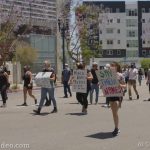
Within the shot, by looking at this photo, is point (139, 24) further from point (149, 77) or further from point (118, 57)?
point (149, 77)

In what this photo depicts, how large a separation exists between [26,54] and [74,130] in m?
59.0

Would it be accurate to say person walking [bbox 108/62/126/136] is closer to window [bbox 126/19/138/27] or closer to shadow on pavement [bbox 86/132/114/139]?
shadow on pavement [bbox 86/132/114/139]

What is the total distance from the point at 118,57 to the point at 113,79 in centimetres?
10568

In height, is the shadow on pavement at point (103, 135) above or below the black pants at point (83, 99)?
below

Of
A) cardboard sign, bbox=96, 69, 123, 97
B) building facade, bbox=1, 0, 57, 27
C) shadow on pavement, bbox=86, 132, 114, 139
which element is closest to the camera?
shadow on pavement, bbox=86, 132, 114, 139

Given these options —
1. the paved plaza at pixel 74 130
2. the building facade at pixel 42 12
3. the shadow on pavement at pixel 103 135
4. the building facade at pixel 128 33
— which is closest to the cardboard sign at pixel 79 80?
the paved plaza at pixel 74 130

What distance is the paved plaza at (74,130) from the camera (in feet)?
36.3

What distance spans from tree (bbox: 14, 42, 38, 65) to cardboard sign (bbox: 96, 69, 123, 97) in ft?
190

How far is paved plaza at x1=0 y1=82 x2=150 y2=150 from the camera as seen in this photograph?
11052mm

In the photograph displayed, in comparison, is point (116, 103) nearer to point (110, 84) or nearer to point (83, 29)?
point (110, 84)

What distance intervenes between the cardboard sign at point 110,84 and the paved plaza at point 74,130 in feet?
3.10

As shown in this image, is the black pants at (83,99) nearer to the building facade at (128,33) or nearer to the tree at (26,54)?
the tree at (26,54)

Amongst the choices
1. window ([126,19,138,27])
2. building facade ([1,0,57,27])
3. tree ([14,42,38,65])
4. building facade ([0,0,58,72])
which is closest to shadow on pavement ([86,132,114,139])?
building facade ([1,0,57,27])

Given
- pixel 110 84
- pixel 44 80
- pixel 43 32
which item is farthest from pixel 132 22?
pixel 110 84
